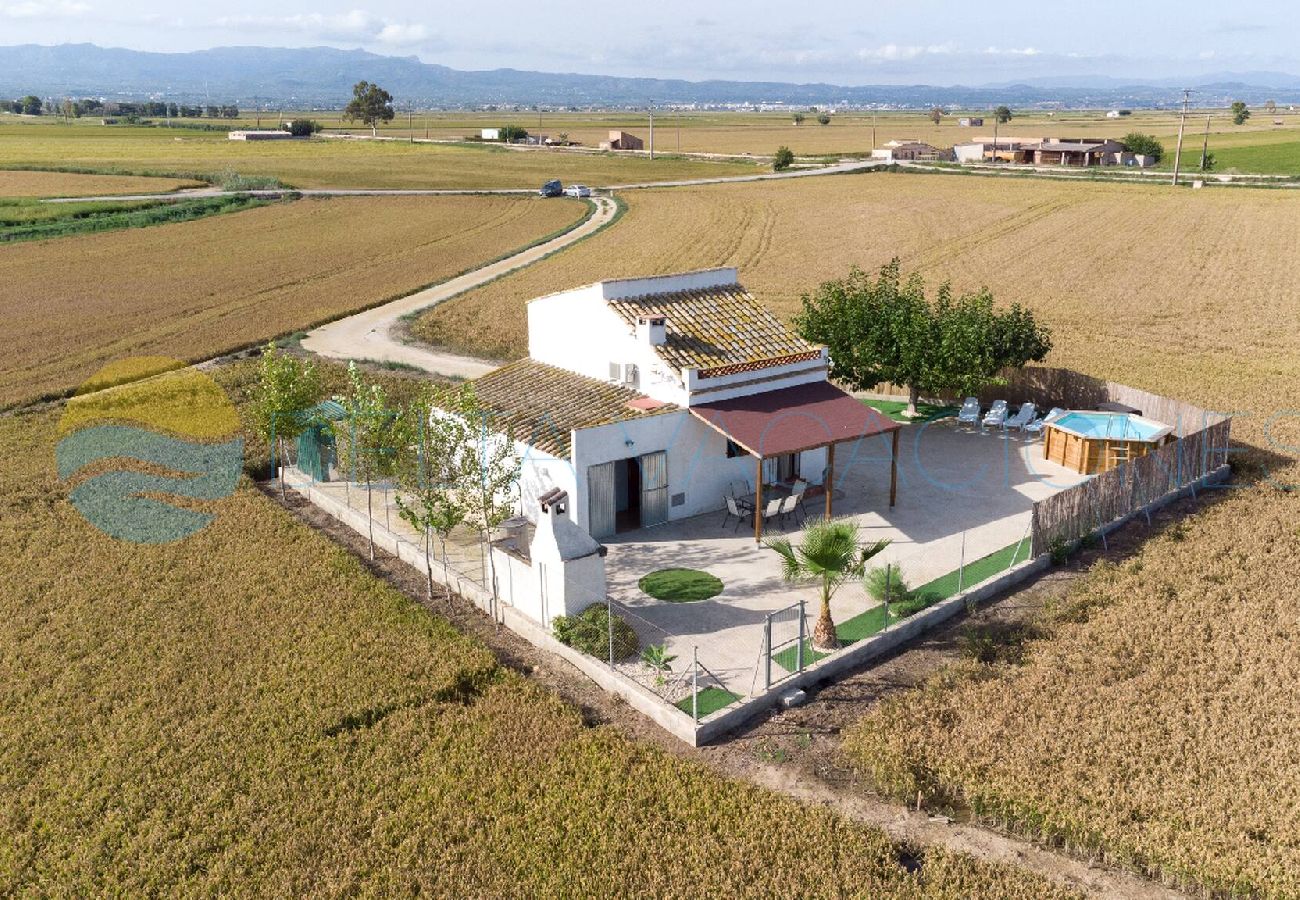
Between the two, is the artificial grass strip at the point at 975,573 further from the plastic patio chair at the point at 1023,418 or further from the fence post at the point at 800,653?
the plastic patio chair at the point at 1023,418

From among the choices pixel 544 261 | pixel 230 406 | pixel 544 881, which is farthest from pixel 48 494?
pixel 544 261

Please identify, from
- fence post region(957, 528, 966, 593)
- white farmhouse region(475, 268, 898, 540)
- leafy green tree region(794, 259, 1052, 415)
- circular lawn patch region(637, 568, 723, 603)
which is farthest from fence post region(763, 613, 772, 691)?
leafy green tree region(794, 259, 1052, 415)

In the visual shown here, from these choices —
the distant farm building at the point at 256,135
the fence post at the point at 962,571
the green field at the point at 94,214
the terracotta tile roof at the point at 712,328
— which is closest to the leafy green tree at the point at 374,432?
the terracotta tile roof at the point at 712,328

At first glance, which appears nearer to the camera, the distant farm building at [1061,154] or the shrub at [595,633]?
the shrub at [595,633]

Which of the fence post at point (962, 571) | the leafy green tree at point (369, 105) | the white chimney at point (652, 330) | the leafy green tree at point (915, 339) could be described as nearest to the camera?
the fence post at point (962, 571)

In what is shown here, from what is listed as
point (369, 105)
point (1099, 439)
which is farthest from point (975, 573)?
point (369, 105)
